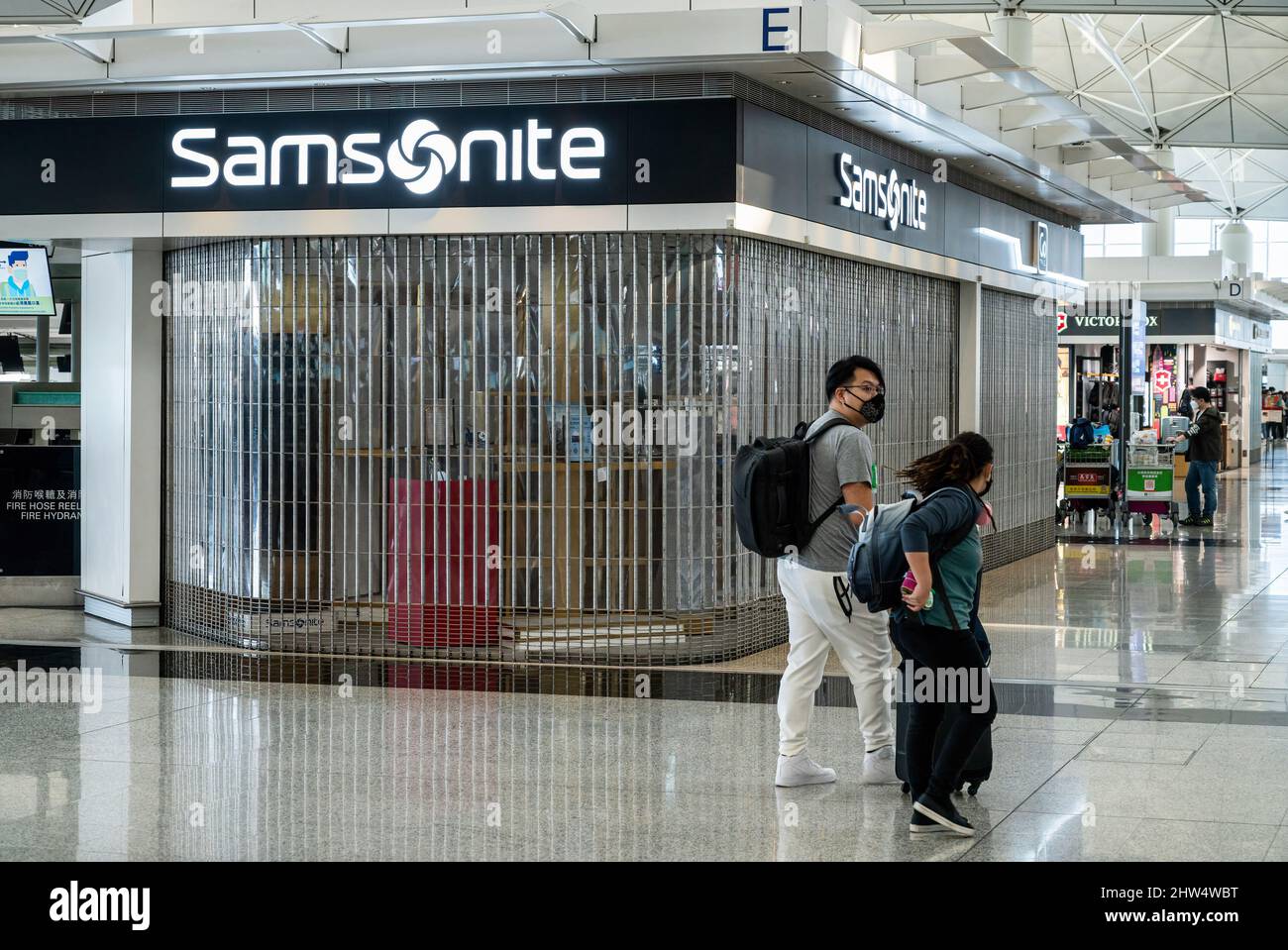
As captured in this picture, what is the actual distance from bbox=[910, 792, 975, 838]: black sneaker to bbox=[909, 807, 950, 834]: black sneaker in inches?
0.8

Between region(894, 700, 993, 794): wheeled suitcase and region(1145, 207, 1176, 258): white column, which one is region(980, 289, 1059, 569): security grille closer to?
region(894, 700, 993, 794): wheeled suitcase

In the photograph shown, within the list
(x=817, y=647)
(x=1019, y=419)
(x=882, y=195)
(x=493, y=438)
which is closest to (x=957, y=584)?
(x=817, y=647)

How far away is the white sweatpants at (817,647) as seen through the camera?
6.33 meters

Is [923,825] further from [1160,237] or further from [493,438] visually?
[1160,237]

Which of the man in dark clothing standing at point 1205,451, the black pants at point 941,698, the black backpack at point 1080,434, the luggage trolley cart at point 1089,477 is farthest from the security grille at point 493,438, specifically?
the man in dark clothing standing at point 1205,451

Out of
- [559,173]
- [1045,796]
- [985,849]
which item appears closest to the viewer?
[985,849]

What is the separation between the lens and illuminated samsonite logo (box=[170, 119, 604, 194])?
30.4 feet

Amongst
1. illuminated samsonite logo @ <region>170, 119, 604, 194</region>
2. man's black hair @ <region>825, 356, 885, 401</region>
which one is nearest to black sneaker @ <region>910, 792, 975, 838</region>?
man's black hair @ <region>825, 356, 885, 401</region>

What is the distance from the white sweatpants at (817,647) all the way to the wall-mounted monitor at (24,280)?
840cm

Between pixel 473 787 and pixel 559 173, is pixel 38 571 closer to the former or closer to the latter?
pixel 559 173

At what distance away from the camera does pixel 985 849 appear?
552 centimetres

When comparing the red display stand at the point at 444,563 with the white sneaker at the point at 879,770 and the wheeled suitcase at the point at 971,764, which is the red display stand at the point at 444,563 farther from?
the wheeled suitcase at the point at 971,764

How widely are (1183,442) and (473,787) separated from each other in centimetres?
1548

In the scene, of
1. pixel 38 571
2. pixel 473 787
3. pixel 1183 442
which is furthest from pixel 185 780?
pixel 1183 442
